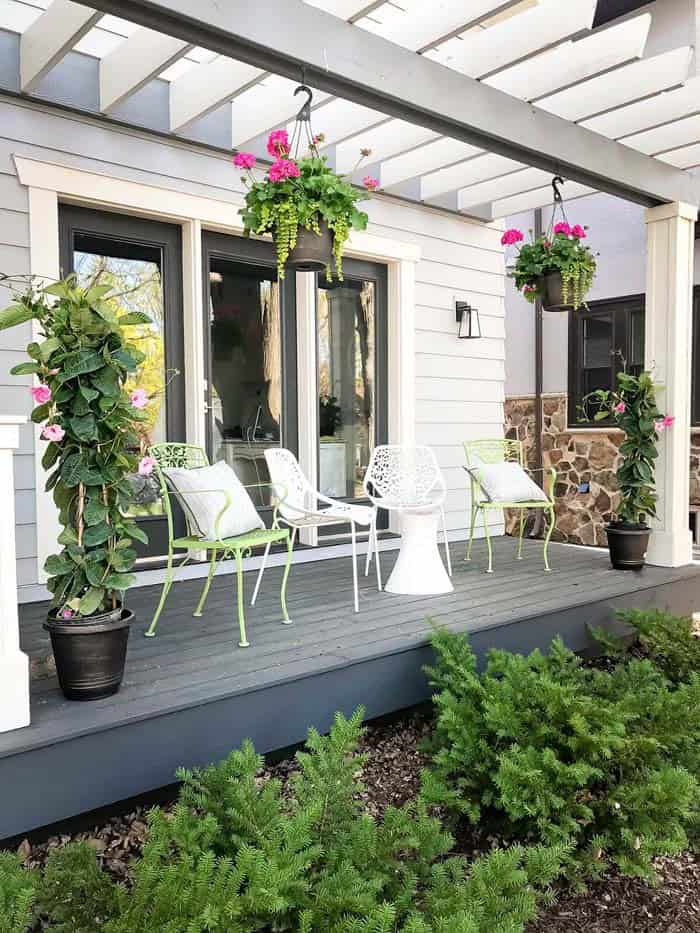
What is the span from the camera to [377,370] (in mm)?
5359

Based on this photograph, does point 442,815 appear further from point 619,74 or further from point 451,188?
point 451,188

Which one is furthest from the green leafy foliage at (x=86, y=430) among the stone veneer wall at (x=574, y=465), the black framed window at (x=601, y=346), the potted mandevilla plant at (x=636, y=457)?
the black framed window at (x=601, y=346)

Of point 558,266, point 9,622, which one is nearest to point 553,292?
point 558,266

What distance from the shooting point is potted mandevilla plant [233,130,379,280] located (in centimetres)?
316

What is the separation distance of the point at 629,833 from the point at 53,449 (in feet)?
6.90

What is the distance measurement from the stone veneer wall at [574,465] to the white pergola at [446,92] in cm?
314

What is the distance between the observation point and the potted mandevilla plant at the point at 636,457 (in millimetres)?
4652

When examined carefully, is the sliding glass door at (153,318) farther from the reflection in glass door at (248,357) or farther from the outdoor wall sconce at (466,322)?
the outdoor wall sconce at (466,322)

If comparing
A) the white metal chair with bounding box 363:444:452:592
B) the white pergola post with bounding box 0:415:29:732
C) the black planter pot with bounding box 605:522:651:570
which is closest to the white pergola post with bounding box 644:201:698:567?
the black planter pot with bounding box 605:522:651:570

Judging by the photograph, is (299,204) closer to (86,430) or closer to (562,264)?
(86,430)

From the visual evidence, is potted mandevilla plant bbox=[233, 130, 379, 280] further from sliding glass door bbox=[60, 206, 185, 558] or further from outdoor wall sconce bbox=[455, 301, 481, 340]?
outdoor wall sconce bbox=[455, 301, 481, 340]

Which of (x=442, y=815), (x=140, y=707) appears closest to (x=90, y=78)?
(x=140, y=707)

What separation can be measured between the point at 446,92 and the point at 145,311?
198 cm

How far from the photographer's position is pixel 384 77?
3.04m
